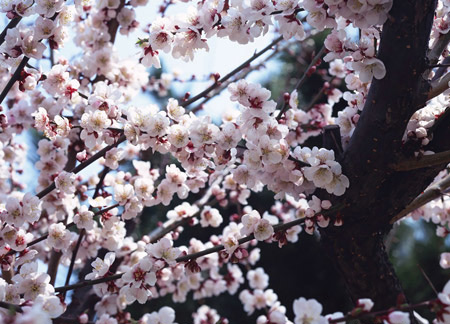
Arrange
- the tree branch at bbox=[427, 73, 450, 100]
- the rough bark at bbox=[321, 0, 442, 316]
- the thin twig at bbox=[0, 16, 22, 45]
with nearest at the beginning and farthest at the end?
the rough bark at bbox=[321, 0, 442, 316], the tree branch at bbox=[427, 73, 450, 100], the thin twig at bbox=[0, 16, 22, 45]

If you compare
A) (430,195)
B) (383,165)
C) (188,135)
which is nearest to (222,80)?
(188,135)

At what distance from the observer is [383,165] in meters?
1.51

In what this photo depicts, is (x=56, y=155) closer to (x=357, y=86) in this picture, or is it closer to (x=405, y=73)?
(x=357, y=86)

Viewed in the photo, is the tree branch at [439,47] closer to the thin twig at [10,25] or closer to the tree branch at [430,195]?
the tree branch at [430,195]

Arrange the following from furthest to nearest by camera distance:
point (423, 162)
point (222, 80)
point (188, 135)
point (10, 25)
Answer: point (222, 80)
point (10, 25)
point (188, 135)
point (423, 162)

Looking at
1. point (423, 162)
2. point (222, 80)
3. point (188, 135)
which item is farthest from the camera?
point (222, 80)

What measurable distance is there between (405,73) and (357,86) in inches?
15.0

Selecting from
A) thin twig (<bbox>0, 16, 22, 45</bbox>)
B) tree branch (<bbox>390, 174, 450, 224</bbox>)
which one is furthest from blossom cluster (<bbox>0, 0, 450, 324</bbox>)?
tree branch (<bbox>390, 174, 450, 224</bbox>)

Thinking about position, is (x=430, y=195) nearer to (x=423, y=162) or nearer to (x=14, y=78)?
(x=423, y=162)

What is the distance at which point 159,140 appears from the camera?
160 centimetres

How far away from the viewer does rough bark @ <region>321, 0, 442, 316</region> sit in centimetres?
140

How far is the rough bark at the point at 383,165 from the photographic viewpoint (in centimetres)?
140

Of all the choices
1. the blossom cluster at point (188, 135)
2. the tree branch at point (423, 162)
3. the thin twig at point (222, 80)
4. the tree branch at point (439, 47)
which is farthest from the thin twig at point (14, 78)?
the tree branch at point (439, 47)

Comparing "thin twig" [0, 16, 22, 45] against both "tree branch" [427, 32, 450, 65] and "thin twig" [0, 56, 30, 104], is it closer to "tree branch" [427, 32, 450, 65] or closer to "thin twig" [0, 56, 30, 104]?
"thin twig" [0, 56, 30, 104]
